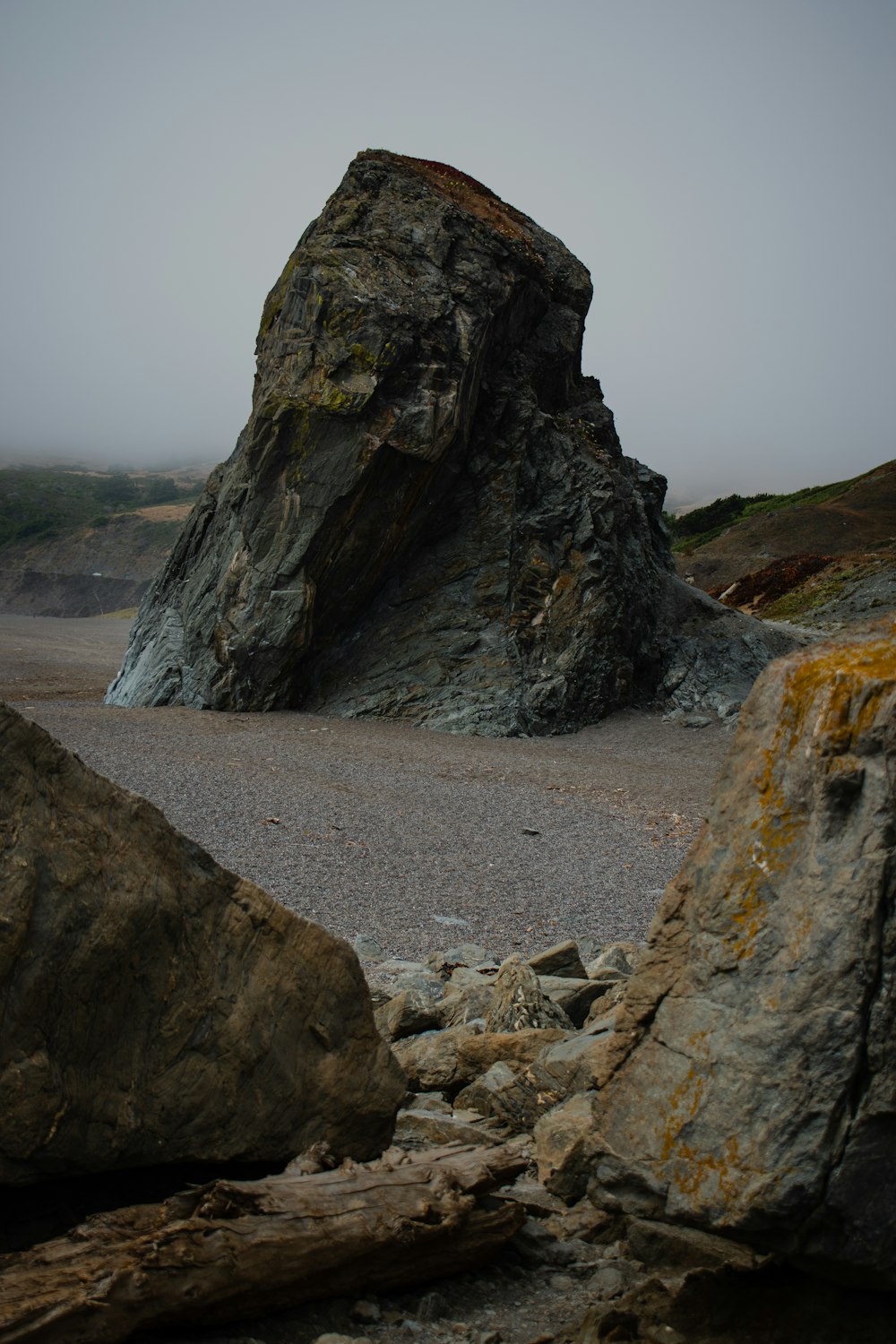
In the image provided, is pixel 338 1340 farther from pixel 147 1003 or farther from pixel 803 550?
pixel 803 550

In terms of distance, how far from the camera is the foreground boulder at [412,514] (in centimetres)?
2028

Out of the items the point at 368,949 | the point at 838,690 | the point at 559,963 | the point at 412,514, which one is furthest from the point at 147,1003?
the point at 412,514

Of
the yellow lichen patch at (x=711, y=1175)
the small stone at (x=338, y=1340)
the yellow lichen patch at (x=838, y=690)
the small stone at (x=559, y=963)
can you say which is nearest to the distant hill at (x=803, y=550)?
the small stone at (x=559, y=963)

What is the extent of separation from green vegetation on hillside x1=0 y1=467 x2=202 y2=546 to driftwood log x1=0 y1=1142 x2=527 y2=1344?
93197 millimetres

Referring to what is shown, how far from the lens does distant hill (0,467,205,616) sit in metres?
79.7

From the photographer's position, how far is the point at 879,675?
3395 mm

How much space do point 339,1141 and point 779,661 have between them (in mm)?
2749

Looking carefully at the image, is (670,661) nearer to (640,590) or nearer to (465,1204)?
(640,590)

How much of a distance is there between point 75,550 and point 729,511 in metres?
56.1

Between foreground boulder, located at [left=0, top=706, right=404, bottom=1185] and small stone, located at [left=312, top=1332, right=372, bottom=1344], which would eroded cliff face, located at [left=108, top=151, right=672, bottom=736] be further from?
small stone, located at [left=312, top=1332, right=372, bottom=1344]

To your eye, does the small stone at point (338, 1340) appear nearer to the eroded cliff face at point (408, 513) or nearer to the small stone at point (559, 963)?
the small stone at point (559, 963)

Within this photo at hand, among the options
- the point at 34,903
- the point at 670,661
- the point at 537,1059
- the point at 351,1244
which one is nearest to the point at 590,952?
the point at 537,1059

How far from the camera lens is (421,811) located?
44.9 feet

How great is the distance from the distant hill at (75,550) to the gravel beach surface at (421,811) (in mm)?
61328
